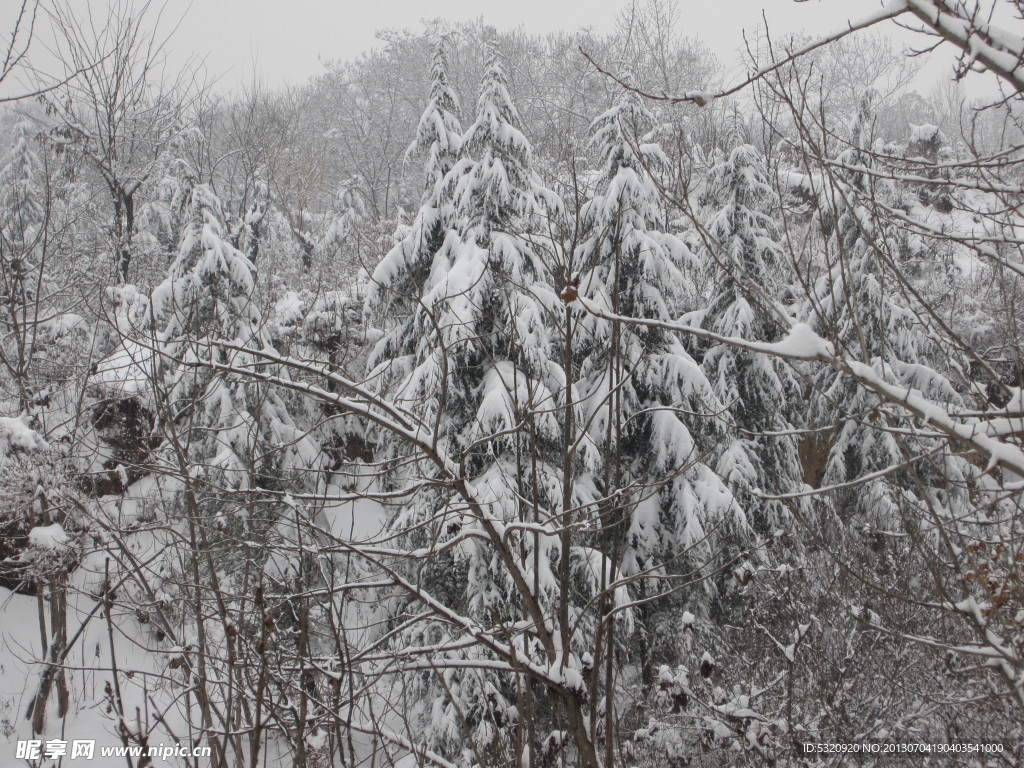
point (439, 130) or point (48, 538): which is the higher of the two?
point (439, 130)

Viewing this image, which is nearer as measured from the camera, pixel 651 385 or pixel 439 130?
pixel 439 130

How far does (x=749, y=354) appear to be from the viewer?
11.2 metres

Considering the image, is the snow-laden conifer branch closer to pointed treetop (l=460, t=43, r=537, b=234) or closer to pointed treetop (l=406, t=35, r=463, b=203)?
pointed treetop (l=460, t=43, r=537, b=234)

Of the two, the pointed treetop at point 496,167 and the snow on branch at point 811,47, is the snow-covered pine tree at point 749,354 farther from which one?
the snow on branch at point 811,47

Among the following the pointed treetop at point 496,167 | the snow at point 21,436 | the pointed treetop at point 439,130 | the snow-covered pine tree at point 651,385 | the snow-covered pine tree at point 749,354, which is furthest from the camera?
the snow-covered pine tree at point 749,354

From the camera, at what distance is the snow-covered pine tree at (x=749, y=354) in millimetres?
10961

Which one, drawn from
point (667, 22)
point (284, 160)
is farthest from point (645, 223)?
point (667, 22)

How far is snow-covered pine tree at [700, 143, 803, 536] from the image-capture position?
1096 centimetres

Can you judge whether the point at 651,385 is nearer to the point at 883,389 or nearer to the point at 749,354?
the point at 749,354

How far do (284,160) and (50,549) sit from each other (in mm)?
20364

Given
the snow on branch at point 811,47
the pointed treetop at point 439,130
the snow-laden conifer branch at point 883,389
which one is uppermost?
the pointed treetop at point 439,130

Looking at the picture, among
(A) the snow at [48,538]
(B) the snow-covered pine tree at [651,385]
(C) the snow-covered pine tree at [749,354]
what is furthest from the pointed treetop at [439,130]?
(A) the snow at [48,538]

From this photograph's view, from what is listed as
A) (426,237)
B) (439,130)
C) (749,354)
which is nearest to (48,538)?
(426,237)

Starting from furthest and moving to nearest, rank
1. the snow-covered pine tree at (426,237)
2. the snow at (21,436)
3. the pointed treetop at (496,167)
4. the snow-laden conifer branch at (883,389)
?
the snow-covered pine tree at (426,237) < the pointed treetop at (496,167) < the snow at (21,436) < the snow-laden conifer branch at (883,389)
